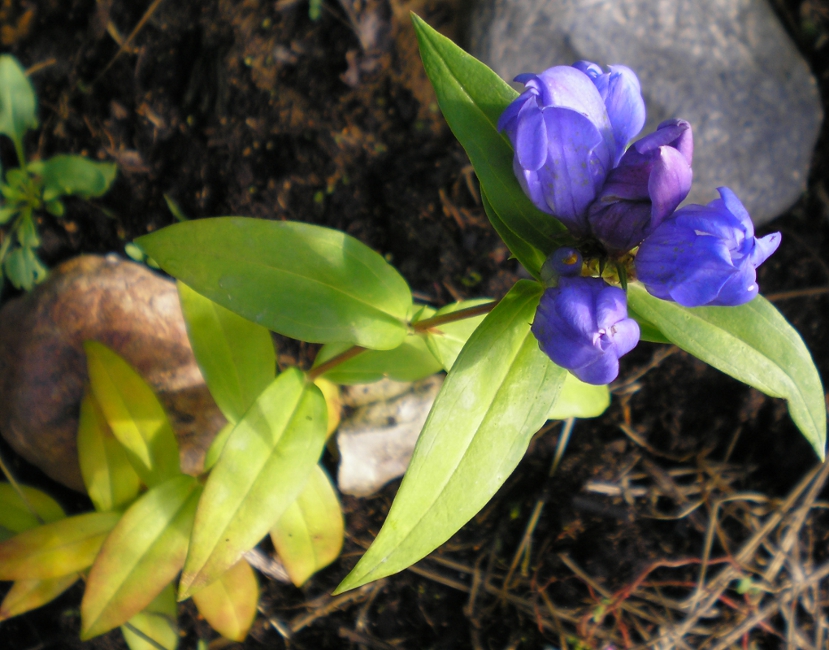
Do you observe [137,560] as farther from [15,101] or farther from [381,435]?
[15,101]

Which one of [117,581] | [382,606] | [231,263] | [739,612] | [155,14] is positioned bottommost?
[739,612]

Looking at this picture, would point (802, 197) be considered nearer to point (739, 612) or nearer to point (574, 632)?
point (739, 612)

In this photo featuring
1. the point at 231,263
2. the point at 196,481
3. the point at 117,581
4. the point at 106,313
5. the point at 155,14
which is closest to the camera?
the point at 231,263

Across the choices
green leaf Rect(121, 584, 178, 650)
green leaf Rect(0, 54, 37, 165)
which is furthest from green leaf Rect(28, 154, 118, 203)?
green leaf Rect(121, 584, 178, 650)

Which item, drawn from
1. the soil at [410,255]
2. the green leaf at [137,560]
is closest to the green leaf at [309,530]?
the green leaf at [137,560]

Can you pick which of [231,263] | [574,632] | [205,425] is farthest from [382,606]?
[231,263]

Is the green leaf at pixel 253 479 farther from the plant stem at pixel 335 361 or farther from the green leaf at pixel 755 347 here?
the green leaf at pixel 755 347

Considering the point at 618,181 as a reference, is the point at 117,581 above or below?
below

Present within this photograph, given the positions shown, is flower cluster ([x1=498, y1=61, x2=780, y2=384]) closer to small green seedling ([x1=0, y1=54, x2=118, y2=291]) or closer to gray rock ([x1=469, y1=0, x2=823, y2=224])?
gray rock ([x1=469, y1=0, x2=823, y2=224])
